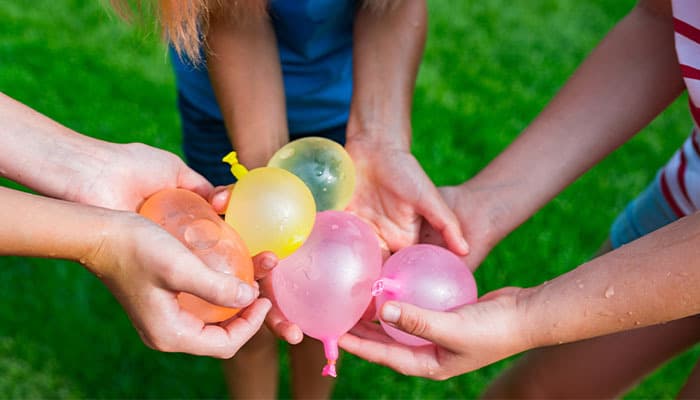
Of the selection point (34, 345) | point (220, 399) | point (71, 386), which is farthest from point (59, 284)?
point (220, 399)

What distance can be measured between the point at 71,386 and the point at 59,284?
39 centimetres

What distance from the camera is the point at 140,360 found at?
236 cm

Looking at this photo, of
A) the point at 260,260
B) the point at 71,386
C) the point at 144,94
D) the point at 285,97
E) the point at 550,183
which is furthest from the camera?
the point at 144,94

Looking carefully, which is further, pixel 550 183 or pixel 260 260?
pixel 550 183

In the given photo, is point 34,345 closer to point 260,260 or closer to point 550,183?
point 260,260

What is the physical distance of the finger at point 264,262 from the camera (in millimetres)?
1407

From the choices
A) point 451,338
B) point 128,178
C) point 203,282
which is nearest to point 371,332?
point 451,338

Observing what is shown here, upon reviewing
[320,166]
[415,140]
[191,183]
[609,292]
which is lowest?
[415,140]

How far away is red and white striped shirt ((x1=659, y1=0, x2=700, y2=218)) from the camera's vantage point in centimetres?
151

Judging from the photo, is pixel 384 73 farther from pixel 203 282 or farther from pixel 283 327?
pixel 203 282

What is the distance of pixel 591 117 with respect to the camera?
180 centimetres

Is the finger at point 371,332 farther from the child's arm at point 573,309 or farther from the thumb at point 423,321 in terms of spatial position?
the thumb at point 423,321

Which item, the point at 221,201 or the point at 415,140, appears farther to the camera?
the point at 415,140

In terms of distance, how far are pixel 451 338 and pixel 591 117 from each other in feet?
2.41
